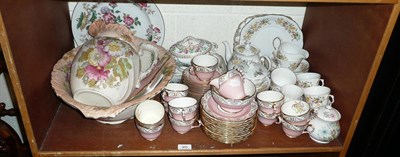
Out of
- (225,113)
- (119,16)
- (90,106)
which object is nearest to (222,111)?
(225,113)

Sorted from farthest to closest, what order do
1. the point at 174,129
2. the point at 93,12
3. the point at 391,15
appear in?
the point at 93,12 → the point at 174,129 → the point at 391,15

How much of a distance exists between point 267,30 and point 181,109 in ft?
1.48

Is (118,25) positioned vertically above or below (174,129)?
above

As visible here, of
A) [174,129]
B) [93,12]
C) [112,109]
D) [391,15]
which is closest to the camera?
[391,15]

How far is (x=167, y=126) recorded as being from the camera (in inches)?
40.4

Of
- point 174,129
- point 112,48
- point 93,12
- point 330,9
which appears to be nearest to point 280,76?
point 330,9

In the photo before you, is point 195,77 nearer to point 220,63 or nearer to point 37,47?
point 220,63

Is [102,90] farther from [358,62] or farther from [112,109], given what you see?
[358,62]

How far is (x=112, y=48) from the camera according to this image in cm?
92

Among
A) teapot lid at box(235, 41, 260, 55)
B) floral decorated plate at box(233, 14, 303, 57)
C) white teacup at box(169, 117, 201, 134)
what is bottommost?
white teacup at box(169, 117, 201, 134)

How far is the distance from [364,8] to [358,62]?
0.13m

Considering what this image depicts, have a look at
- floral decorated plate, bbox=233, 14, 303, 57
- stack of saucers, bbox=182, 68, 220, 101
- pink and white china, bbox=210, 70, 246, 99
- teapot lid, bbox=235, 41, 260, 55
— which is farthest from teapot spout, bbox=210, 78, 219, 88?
floral decorated plate, bbox=233, 14, 303, 57

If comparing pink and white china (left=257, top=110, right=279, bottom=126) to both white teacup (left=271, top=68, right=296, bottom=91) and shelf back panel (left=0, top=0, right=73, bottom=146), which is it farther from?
shelf back panel (left=0, top=0, right=73, bottom=146)

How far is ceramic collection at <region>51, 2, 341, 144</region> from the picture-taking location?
91cm
